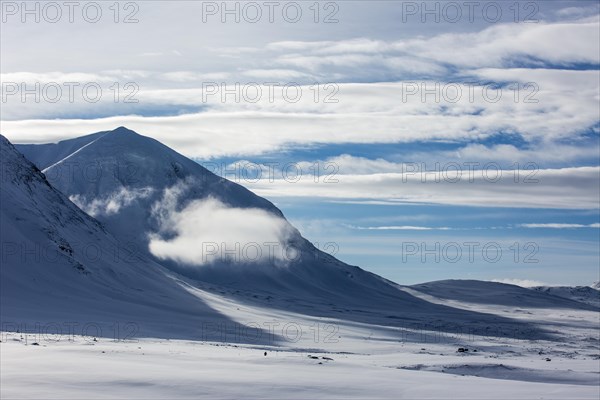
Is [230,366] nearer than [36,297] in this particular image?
Yes

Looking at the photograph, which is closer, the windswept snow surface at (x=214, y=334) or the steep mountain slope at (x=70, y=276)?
the windswept snow surface at (x=214, y=334)

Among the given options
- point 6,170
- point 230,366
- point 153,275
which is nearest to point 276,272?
point 153,275

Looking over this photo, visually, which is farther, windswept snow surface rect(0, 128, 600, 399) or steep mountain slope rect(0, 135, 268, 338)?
steep mountain slope rect(0, 135, 268, 338)

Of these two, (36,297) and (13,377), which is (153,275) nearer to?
(36,297)

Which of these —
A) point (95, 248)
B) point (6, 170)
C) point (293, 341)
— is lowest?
point (293, 341)

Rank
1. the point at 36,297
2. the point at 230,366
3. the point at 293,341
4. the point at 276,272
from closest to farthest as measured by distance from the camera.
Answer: the point at 230,366 → the point at 293,341 → the point at 36,297 → the point at 276,272
